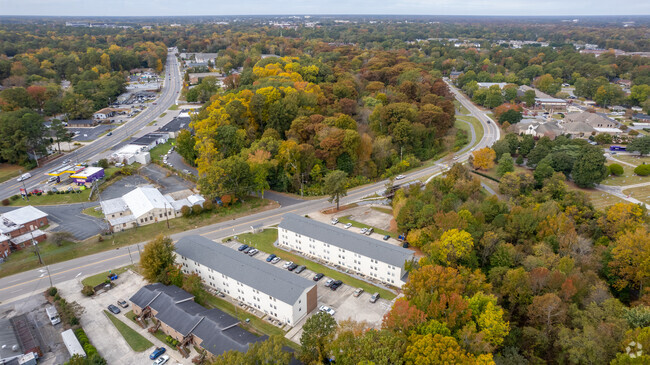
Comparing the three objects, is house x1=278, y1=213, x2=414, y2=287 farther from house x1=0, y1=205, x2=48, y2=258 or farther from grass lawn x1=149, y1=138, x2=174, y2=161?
grass lawn x1=149, y1=138, x2=174, y2=161

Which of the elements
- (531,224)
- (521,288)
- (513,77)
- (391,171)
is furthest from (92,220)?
(513,77)

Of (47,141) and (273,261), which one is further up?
(47,141)

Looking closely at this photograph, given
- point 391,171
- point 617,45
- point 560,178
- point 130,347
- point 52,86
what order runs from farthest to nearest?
1. point 617,45
2. point 52,86
3. point 391,171
4. point 560,178
5. point 130,347

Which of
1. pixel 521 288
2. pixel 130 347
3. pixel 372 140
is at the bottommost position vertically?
pixel 130 347

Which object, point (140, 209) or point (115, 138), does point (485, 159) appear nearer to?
point (140, 209)

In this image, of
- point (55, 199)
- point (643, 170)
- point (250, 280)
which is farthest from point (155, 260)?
point (643, 170)

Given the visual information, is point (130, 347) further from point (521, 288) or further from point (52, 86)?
point (52, 86)

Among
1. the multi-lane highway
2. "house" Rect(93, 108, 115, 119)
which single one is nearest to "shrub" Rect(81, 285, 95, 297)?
the multi-lane highway
